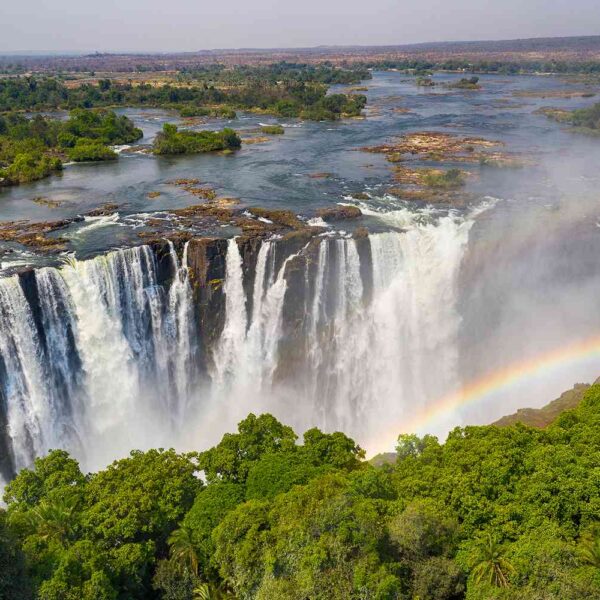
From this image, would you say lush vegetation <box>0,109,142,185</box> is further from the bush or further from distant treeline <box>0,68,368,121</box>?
distant treeline <box>0,68,368,121</box>

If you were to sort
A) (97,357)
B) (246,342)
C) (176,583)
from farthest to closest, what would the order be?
(246,342) → (97,357) → (176,583)

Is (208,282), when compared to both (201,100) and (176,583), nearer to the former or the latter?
(176,583)

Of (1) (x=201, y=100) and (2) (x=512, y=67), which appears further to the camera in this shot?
(2) (x=512, y=67)

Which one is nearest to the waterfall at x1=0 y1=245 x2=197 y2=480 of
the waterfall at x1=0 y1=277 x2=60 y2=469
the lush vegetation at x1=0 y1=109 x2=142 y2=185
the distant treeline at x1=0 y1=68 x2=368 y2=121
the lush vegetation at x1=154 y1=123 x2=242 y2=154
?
the waterfall at x1=0 y1=277 x2=60 y2=469

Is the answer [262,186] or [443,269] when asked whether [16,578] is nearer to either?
[443,269]

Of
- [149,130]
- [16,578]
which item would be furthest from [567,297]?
[149,130]

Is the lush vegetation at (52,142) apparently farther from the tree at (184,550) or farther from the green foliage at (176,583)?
the green foliage at (176,583)

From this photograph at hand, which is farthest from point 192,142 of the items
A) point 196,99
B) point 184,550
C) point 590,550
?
point 590,550
